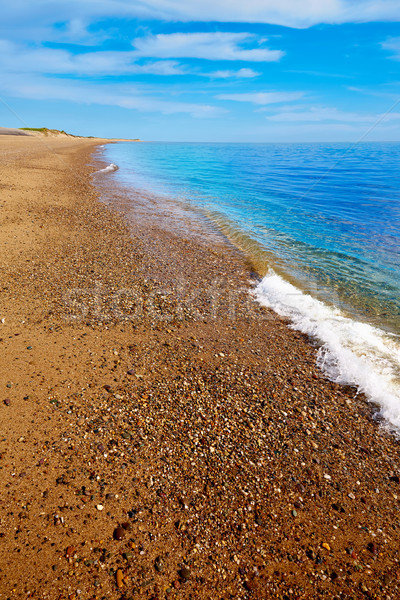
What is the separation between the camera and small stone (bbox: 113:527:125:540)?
13.1ft

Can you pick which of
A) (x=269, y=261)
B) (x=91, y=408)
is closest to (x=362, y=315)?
(x=269, y=261)

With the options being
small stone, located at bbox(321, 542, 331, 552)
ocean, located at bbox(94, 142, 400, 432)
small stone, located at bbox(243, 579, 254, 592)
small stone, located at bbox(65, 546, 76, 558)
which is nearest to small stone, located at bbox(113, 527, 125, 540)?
small stone, located at bbox(65, 546, 76, 558)

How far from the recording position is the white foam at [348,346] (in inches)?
270

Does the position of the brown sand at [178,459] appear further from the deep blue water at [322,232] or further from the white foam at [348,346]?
the deep blue water at [322,232]

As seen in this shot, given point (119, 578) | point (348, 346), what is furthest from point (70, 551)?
point (348, 346)

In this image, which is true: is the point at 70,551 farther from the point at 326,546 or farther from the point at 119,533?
the point at 326,546

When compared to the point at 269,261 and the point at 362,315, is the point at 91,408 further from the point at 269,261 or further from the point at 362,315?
the point at 269,261

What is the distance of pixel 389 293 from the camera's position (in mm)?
11469

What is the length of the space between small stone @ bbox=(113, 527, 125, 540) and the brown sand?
0.03 m

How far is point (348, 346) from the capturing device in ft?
27.0

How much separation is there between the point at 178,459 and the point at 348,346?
17.9ft

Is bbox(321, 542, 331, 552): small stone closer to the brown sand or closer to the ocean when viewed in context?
the brown sand

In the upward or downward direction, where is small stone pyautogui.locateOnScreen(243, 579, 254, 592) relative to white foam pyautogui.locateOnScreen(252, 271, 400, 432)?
downward

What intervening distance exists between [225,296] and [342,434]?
18.6ft
